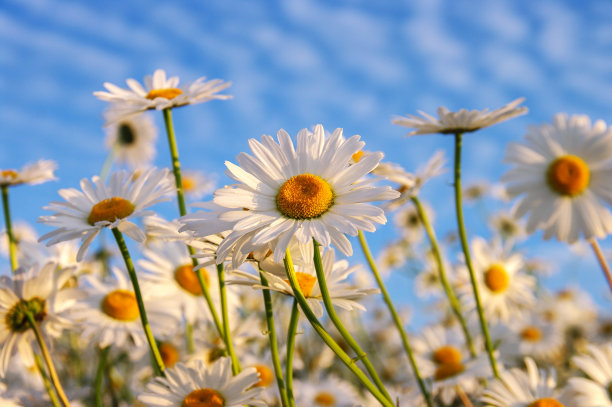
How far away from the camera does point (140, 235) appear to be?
155cm

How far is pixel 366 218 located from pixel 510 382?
4.01 ft

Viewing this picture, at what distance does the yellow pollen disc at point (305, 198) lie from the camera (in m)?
1.31

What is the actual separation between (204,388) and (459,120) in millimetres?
1176

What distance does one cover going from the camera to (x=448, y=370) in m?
2.68

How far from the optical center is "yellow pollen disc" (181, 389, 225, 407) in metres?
1.54

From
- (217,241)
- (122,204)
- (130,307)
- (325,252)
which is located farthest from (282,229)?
(130,307)

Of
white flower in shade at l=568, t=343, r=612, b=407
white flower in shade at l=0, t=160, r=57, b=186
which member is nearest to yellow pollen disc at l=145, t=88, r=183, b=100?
white flower in shade at l=0, t=160, r=57, b=186

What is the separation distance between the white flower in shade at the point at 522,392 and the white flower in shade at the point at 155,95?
1.40 meters

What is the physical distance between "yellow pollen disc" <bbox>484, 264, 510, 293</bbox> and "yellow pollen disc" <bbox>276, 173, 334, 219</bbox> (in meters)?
2.34

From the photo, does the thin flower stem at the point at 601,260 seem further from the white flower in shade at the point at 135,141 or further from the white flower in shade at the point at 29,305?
the white flower in shade at the point at 135,141

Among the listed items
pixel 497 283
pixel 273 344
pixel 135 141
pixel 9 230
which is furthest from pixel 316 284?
pixel 135 141

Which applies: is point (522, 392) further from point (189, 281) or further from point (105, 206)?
point (105, 206)

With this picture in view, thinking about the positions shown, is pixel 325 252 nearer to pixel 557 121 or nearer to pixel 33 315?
pixel 33 315

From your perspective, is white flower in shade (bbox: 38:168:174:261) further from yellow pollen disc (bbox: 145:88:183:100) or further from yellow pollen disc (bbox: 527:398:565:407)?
yellow pollen disc (bbox: 527:398:565:407)
